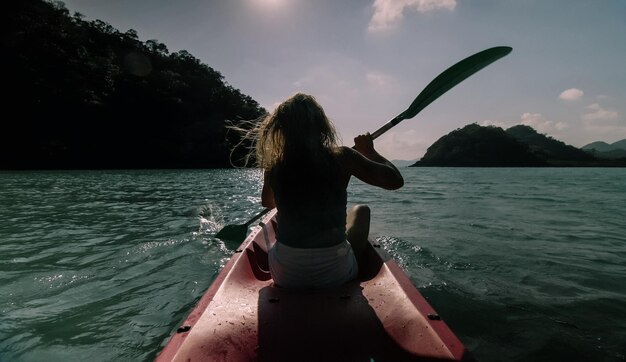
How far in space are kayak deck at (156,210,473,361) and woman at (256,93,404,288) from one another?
0.57 feet

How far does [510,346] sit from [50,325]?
403 cm

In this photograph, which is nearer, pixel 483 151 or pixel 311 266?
pixel 311 266

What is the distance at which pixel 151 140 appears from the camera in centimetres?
5269

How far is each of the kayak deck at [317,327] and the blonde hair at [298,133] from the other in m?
0.88

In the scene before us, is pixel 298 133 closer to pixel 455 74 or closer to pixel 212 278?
pixel 212 278

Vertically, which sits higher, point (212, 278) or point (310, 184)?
point (310, 184)

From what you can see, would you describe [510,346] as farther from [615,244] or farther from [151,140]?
[151,140]

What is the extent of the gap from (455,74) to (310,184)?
143 inches

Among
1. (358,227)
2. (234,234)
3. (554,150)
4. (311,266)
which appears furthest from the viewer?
(554,150)

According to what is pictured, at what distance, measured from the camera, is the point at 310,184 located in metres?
2.08

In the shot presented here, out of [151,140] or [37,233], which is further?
[151,140]

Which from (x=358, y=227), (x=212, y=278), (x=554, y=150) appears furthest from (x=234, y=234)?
(x=554, y=150)

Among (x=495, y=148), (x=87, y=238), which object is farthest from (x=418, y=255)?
(x=495, y=148)

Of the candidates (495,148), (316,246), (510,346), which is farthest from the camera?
(495,148)
